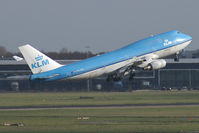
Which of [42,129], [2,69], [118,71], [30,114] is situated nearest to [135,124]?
[42,129]

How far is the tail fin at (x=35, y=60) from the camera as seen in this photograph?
263 ft

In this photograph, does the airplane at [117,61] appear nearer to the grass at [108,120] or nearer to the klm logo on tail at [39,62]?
the klm logo on tail at [39,62]

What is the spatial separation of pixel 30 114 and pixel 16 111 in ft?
20.3

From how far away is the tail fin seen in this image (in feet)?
263

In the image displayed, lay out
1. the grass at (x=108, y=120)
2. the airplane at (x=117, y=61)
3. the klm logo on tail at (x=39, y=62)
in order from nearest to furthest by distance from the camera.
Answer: the grass at (x=108, y=120)
the klm logo on tail at (x=39, y=62)
the airplane at (x=117, y=61)

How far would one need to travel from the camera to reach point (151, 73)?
18225 centimetres

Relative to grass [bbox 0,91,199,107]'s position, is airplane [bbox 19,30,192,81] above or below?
above

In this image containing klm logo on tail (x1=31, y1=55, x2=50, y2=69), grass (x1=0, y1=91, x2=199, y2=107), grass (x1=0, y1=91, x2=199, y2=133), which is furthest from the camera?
grass (x1=0, y1=91, x2=199, y2=107)

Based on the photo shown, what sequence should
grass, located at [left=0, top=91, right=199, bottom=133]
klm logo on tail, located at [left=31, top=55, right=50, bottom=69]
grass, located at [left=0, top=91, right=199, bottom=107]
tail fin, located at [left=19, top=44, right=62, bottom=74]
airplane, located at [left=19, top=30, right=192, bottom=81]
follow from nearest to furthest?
grass, located at [left=0, top=91, right=199, bottom=133], tail fin, located at [left=19, top=44, right=62, bottom=74], klm logo on tail, located at [left=31, top=55, right=50, bottom=69], airplane, located at [left=19, top=30, right=192, bottom=81], grass, located at [left=0, top=91, right=199, bottom=107]

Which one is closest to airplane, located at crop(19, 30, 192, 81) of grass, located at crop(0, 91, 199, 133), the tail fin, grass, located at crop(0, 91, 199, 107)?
the tail fin

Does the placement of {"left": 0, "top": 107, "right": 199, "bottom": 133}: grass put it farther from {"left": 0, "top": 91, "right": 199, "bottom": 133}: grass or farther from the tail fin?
the tail fin

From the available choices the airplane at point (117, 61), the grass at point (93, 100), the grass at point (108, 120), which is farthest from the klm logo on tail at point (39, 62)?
the grass at point (93, 100)

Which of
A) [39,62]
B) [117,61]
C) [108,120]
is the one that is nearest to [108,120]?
[108,120]

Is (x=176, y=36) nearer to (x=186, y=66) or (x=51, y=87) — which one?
(x=51, y=87)
